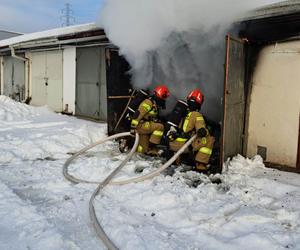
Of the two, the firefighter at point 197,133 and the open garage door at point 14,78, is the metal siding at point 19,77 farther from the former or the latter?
the firefighter at point 197,133

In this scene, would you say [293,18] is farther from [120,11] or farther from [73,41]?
[73,41]

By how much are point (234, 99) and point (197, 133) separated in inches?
38.6

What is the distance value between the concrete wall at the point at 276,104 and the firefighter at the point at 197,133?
3.83 ft

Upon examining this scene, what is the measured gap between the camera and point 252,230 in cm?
373

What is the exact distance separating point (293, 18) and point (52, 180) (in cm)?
460

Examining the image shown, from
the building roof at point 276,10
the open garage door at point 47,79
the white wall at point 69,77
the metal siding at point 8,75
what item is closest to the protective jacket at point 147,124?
the building roof at point 276,10

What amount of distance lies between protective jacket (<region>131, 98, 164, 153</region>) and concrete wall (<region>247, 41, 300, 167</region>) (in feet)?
6.03

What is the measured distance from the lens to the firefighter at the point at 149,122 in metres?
6.93

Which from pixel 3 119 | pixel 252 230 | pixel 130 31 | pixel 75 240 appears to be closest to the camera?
pixel 75 240

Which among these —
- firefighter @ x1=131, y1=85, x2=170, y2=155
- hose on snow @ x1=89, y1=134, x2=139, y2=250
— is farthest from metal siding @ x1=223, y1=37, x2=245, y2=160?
hose on snow @ x1=89, y1=134, x2=139, y2=250

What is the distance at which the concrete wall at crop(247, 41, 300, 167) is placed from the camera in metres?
6.07

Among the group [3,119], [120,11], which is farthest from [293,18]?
[3,119]

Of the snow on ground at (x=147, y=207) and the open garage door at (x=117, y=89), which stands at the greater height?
the open garage door at (x=117, y=89)

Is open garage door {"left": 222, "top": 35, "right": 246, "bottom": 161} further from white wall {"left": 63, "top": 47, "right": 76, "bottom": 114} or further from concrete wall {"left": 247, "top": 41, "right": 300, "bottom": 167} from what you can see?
white wall {"left": 63, "top": 47, "right": 76, "bottom": 114}
